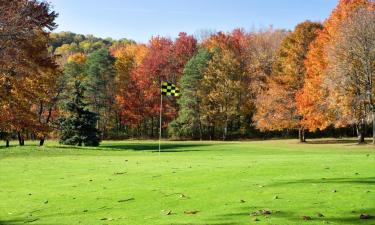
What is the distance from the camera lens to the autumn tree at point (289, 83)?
158 ft

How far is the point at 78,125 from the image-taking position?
45.8m

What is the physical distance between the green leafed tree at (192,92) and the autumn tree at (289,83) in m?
14.0

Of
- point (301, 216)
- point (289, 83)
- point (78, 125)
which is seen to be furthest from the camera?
point (289, 83)

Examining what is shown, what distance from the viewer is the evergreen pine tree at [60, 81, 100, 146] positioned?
4556cm

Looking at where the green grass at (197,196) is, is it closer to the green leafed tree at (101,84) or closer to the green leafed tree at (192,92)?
the green leafed tree at (192,92)

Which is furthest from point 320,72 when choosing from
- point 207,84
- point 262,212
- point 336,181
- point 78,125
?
point 262,212

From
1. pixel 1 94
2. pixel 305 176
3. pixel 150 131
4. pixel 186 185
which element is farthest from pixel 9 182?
pixel 150 131

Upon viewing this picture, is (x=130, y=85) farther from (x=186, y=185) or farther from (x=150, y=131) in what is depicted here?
(x=186, y=185)

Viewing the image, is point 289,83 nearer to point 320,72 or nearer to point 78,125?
point 320,72

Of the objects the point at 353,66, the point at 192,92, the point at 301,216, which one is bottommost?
the point at 301,216

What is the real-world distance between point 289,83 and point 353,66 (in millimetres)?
11349

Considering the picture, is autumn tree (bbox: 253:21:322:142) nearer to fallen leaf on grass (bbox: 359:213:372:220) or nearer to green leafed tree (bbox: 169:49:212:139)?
green leafed tree (bbox: 169:49:212:139)

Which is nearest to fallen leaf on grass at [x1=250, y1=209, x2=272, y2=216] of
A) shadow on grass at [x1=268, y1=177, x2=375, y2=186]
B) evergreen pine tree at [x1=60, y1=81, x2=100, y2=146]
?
shadow on grass at [x1=268, y1=177, x2=375, y2=186]

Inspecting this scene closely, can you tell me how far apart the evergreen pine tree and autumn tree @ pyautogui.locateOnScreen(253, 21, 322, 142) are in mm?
18935
